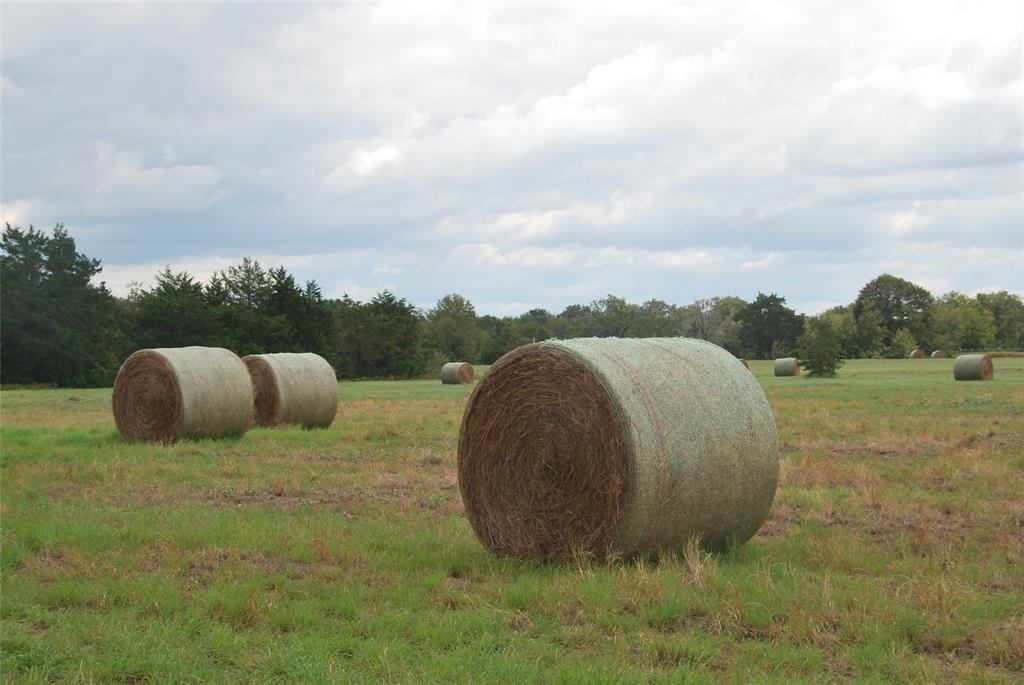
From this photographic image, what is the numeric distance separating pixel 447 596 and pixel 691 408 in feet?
8.14

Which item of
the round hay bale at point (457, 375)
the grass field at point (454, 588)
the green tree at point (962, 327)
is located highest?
the green tree at point (962, 327)

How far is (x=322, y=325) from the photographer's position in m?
66.2

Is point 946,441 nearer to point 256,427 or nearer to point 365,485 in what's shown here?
point 365,485

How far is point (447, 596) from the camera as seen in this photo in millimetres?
6793

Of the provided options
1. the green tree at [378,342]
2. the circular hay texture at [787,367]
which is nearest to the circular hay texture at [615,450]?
the circular hay texture at [787,367]

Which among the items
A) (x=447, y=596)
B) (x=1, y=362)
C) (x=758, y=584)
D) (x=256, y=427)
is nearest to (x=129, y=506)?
(x=447, y=596)

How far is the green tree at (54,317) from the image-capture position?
53.5m

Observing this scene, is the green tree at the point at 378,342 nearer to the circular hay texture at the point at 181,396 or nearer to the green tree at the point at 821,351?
the green tree at the point at 821,351

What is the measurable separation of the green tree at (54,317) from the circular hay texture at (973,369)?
43774mm

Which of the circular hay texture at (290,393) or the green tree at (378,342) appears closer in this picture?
the circular hay texture at (290,393)

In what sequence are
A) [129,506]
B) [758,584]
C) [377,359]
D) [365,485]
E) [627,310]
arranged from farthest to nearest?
[627,310] → [377,359] → [365,485] → [129,506] → [758,584]

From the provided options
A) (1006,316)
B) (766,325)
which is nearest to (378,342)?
(766,325)

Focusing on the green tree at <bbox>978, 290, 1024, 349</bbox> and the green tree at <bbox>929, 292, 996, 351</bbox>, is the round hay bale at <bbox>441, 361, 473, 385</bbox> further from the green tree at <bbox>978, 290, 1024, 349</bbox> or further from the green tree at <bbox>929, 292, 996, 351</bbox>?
the green tree at <bbox>978, 290, 1024, 349</bbox>

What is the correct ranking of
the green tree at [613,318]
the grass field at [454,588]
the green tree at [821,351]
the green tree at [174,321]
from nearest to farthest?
the grass field at [454,588] < the green tree at [821,351] < the green tree at [174,321] < the green tree at [613,318]
